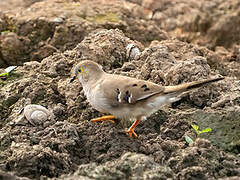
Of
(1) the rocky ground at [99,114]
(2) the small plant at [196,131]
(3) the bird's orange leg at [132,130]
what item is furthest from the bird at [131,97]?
(2) the small plant at [196,131]

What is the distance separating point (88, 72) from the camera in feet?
19.6

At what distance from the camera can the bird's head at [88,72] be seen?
5938 millimetres

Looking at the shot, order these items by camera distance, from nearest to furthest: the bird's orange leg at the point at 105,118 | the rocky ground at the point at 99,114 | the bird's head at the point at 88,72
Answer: the rocky ground at the point at 99,114, the bird's orange leg at the point at 105,118, the bird's head at the point at 88,72

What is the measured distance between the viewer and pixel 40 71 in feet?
23.6

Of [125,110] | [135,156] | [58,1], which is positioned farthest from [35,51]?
[135,156]

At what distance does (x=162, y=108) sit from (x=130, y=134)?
79 centimetres

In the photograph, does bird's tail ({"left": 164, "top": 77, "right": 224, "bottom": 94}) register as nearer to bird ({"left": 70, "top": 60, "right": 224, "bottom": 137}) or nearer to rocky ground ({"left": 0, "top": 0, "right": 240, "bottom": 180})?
bird ({"left": 70, "top": 60, "right": 224, "bottom": 137})

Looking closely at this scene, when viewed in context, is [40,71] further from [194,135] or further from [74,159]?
[194,135]

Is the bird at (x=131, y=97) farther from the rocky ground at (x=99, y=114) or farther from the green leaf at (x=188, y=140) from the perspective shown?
the green leaf at (x=188, y=140)

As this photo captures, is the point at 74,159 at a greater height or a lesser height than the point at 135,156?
lesser

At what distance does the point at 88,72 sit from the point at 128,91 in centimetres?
76

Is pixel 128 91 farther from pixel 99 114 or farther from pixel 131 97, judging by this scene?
pixel 99 114

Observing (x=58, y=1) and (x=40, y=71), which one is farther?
(x=58, y=1)

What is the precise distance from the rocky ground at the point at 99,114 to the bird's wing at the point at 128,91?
39 cm
